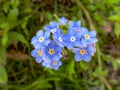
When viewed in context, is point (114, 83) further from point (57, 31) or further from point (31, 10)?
point (57, 31)

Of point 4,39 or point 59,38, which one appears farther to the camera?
point 4,39

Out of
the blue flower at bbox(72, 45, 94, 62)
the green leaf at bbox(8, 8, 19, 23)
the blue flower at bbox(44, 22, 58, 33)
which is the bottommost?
the blue flower at bbox(72, 45, 94, 62)

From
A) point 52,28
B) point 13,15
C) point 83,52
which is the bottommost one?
point 83,52

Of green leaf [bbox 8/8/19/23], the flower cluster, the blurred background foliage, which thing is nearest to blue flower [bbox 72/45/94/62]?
the flower cluster

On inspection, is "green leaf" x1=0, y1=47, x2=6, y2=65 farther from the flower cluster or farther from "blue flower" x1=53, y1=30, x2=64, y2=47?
"blue flower" x1=53, y1=30, x2=64, y2=47

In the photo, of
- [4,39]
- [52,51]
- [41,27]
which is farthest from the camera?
[41,27]

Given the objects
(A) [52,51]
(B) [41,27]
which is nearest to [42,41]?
(A) [52,51]

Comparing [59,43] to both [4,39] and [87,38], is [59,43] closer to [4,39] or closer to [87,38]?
[87,38]
